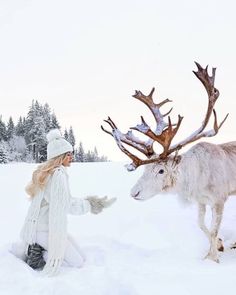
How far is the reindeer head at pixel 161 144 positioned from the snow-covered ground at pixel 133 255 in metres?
0.67

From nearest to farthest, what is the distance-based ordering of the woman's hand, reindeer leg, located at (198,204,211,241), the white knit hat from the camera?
the white knit hat < the woman's hand < reindeer leg, located at (198,204,211,241)

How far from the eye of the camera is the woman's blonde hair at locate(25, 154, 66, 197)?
5594mm

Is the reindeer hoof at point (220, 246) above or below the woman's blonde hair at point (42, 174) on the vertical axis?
below

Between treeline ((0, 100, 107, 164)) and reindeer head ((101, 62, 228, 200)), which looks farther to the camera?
treeline ((0, 100, 107, 164))

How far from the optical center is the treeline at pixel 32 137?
46062 millimetres

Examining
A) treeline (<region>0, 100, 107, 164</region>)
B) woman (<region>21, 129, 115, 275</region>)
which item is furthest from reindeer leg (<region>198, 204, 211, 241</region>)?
treeline (<region>0, 100, 107, 164</region>)

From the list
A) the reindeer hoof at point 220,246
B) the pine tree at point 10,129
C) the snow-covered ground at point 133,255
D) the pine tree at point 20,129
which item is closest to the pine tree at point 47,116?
the pine tree at point 10,129

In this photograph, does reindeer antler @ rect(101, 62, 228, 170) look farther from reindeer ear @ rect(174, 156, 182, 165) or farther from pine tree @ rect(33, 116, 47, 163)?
pine tree @ rect(33, 116, 47, 163)

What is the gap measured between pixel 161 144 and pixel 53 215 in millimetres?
1903

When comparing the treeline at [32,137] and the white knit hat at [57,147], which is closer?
the white knit hat at [57,147]

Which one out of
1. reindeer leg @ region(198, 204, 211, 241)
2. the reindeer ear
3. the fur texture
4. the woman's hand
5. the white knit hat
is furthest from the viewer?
reindeer leg @ region(198, 204, 211, 241)

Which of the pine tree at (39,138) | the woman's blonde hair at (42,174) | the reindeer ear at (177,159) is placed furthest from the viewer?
the pine tree at (39,138)

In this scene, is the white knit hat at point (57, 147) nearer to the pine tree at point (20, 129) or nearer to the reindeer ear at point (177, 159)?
the reindeer ear at point (177, 159)

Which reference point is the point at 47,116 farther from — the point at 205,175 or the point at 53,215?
the point at 53,215
